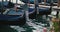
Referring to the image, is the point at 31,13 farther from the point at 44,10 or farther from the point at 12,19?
the point at 12,19

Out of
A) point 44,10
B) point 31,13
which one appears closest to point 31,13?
point 31,13

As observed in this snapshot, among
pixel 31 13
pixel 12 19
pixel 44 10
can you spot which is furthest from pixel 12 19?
pixel 44 10

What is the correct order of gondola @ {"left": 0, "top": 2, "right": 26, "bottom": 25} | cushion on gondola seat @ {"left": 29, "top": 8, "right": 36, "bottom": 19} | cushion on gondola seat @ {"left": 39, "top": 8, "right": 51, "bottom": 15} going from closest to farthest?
gondola @ {"left": 0, "top": 2, "right": 26, "bottom": 25} < cushion on gondola seat @ {"left": 29, "top": 8, "right": 36, "bottom": 19} < cushion on gondola seat @ {"left": 39, "top": 8, "right": 51, "bottom": 15}

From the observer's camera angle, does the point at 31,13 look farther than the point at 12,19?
Yes

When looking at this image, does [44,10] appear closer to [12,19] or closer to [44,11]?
[44,11]

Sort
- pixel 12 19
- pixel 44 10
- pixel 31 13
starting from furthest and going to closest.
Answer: pixel 44 10
pixel 31 13
pixel 12 19

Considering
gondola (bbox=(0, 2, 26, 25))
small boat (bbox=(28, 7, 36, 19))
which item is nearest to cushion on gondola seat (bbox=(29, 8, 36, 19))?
small boat (bbox=(28, 7, 36, 19))

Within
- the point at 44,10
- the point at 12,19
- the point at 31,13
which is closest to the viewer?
the point at 12,19

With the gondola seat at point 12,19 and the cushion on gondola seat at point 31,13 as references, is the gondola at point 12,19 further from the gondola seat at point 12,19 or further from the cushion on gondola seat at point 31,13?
the cushion on gondola seat at point 31,13

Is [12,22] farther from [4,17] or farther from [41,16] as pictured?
[41,16]

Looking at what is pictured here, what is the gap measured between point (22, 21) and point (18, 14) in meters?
0.19

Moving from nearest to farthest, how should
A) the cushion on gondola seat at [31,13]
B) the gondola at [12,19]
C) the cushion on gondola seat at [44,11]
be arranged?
the gondola at [12,19]
the cushion on gondola seat at [31,13]
the cushion on gondola seat at [44,11]

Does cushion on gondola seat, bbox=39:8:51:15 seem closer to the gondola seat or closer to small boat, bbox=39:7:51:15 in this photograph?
small boat, bbox=39:7:51:15

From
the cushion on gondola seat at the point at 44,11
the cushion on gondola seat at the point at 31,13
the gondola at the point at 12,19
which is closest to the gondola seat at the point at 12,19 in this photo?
the gondola at the point at 12,19
